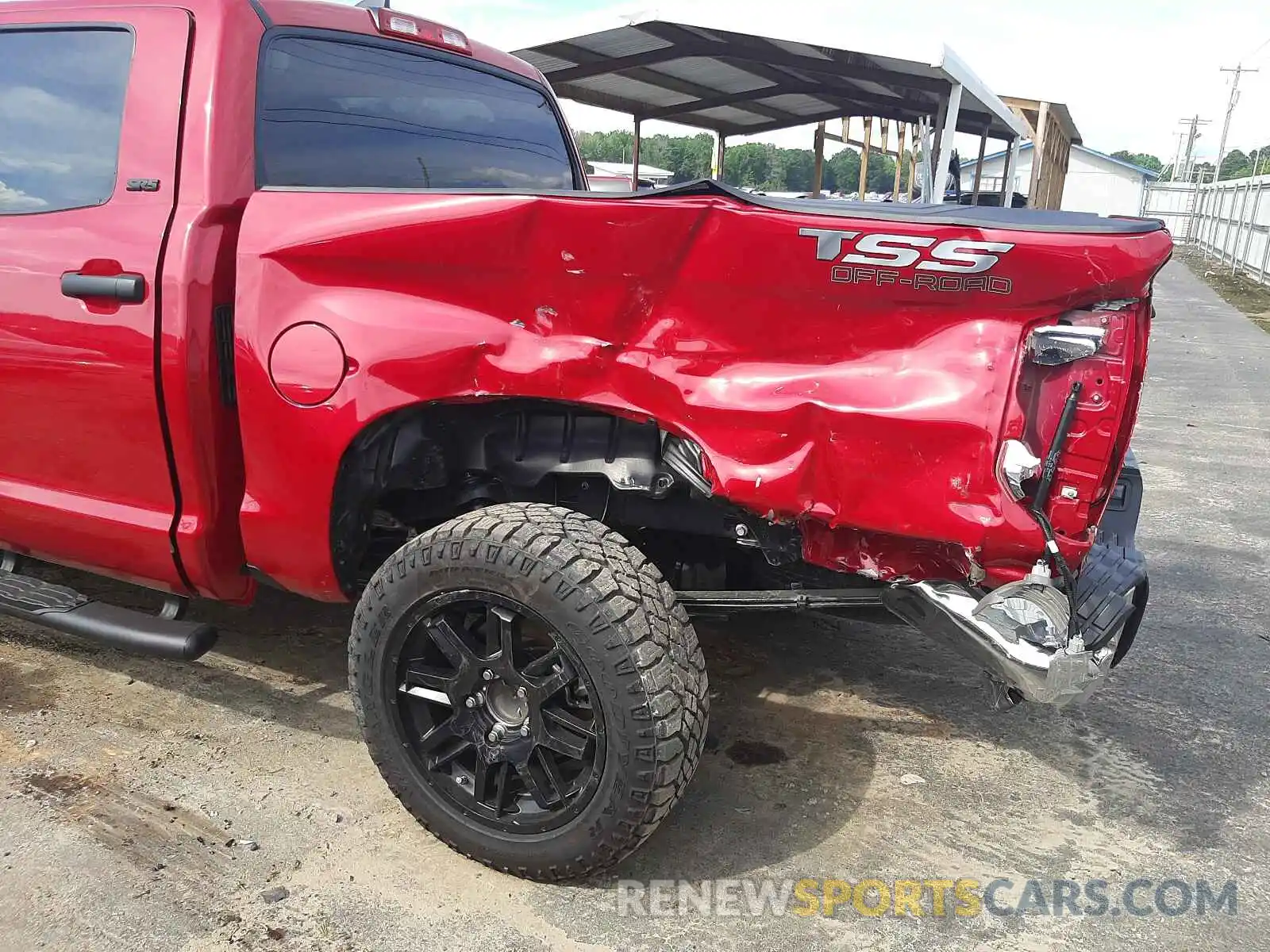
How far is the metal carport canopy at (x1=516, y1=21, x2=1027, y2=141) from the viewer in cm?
862

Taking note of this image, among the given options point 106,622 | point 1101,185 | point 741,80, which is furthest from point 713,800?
point 1101,185

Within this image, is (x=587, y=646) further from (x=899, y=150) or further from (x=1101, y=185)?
(x=1101, y=185)

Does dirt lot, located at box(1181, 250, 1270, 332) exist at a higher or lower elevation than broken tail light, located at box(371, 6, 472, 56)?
lower

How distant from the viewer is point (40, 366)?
283 cm

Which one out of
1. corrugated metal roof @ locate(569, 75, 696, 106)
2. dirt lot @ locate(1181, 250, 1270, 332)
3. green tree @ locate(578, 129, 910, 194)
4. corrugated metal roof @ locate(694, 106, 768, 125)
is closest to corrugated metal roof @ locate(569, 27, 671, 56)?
corrugated metal roof @ locate(569, 75, 696, 106)

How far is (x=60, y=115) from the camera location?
2.89m

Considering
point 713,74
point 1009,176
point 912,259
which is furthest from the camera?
point 1009,176

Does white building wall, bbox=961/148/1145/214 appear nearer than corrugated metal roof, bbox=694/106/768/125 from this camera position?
No

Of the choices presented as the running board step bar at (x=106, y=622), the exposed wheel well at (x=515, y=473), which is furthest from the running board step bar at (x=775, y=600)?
the running board step bar at (x=106, y=622)

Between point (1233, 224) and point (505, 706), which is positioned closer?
point (505, 706)

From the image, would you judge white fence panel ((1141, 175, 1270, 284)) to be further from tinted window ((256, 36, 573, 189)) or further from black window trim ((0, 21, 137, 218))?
black window trim ((0, 21, 137, 218))

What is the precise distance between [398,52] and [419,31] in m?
0.16

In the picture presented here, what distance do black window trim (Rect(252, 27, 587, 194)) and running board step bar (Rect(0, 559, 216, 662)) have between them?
49.1 inches

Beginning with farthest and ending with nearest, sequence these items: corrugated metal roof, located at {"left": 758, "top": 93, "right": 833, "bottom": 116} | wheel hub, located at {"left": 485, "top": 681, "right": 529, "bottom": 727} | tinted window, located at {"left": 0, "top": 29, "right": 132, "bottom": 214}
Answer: corrugated metal roof, located at {"left": 758, "top": 93, "right": 833, "bottom": 116}
tinted window, located at {"left": 0, "top": 29, "right": 132, "bottom": 214}
wheel hub, located at {"left": 485, "top": 681, "right": 529, "bottom": 727}
